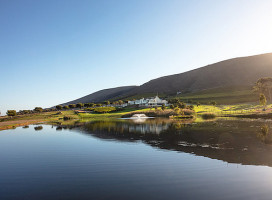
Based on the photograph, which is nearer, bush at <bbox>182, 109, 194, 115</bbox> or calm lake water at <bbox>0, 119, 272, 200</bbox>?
calm lake water at <bbox>0, 119, 272, 200</bbox>

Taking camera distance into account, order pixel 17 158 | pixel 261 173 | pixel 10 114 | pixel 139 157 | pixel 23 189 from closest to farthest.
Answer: pixel 23 189
pixel 261 173
pixel 139 157
pixel 17 158
pixel 10 114

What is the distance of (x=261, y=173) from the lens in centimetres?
1766

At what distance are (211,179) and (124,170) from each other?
28.5 ft

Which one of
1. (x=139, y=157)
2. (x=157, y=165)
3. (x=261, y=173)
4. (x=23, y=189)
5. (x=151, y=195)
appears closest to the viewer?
(x=151, y=195)

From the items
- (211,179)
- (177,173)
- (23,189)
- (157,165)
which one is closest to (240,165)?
(211,179)

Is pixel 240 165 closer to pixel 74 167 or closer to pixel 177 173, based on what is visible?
pixel 177 173

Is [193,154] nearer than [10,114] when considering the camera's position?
Yes

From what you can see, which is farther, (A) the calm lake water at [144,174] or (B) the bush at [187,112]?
(B) the bush at [187,112]

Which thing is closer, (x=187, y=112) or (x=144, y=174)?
(x=144, y=174)

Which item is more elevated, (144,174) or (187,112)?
(144,174)

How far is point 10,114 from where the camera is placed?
12069 centimetres

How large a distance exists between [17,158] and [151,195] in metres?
23.6

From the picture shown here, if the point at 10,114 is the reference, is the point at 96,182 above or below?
below

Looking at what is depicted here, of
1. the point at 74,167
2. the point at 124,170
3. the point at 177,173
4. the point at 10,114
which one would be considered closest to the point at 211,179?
the point at 177,173
